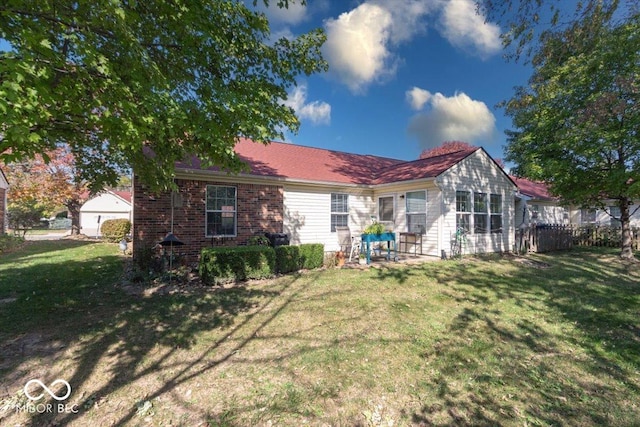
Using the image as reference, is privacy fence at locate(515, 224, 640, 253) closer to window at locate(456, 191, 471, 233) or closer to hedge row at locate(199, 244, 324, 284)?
window at locate(456, 191, 471, 233)

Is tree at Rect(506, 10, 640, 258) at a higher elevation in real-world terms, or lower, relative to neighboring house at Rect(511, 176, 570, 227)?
higher

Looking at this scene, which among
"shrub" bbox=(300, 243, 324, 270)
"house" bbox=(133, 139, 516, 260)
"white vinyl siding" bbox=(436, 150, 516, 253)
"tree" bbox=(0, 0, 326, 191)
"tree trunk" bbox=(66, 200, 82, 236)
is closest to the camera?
"tree" bbox=(0, 0, 326, 191)

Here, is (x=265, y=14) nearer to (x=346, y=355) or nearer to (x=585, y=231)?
(x=346, y=355)

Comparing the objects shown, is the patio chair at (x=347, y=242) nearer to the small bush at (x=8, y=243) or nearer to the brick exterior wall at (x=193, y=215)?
the brick exterior wall at (x=193, y=215)

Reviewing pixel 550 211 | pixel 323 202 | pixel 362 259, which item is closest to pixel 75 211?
pixel 323 202

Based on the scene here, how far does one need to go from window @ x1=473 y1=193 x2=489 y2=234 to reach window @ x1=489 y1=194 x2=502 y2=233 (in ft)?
1.14

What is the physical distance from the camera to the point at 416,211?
11.7 m

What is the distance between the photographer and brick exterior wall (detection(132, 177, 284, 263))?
8.57 metres

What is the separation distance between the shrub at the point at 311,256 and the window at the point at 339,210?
10.2 feet

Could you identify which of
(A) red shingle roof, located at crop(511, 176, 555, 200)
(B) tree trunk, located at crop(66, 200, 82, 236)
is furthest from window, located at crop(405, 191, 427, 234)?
(B) tree trunk, located at crop(66, 200, 82, 236)

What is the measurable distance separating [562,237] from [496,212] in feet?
13.9

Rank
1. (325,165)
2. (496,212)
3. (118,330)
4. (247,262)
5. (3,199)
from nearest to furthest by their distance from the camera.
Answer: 1. (118,330)
2. (247,262)
3. (496,212)
4. (325,165)
5. (3,199)

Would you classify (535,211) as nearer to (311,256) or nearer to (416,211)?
(416,211)

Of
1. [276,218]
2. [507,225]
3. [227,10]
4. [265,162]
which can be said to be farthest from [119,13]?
[507,225]
